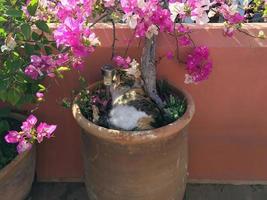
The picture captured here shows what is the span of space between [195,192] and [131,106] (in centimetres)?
79

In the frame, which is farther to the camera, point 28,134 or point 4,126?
point 4,126

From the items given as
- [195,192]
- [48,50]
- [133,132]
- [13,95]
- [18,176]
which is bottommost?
[195,192]

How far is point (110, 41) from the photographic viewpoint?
7.04 ft

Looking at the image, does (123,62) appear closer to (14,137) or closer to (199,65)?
(199,65)

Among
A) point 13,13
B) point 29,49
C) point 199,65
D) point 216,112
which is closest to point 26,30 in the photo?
point 13,13

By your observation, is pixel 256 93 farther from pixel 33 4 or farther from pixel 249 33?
pixel 33 4

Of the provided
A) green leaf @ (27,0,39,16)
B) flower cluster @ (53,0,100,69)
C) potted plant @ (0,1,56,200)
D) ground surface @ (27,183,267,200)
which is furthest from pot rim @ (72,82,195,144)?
ground surface @ (27,183,267,200)

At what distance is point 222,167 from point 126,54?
873 mm

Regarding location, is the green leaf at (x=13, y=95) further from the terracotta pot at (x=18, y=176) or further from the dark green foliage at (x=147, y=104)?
the terracotta pot at (x=18, y=176)

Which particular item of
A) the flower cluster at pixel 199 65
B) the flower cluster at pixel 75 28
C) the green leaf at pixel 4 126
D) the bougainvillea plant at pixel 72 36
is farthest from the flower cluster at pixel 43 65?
the flower cluster at pixel 199 65

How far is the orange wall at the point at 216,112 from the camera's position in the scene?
2139 millimetres

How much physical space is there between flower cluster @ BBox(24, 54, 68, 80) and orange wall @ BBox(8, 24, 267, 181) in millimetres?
330

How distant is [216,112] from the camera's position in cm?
233

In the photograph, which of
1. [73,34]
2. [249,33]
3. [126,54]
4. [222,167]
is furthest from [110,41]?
[222,167]
